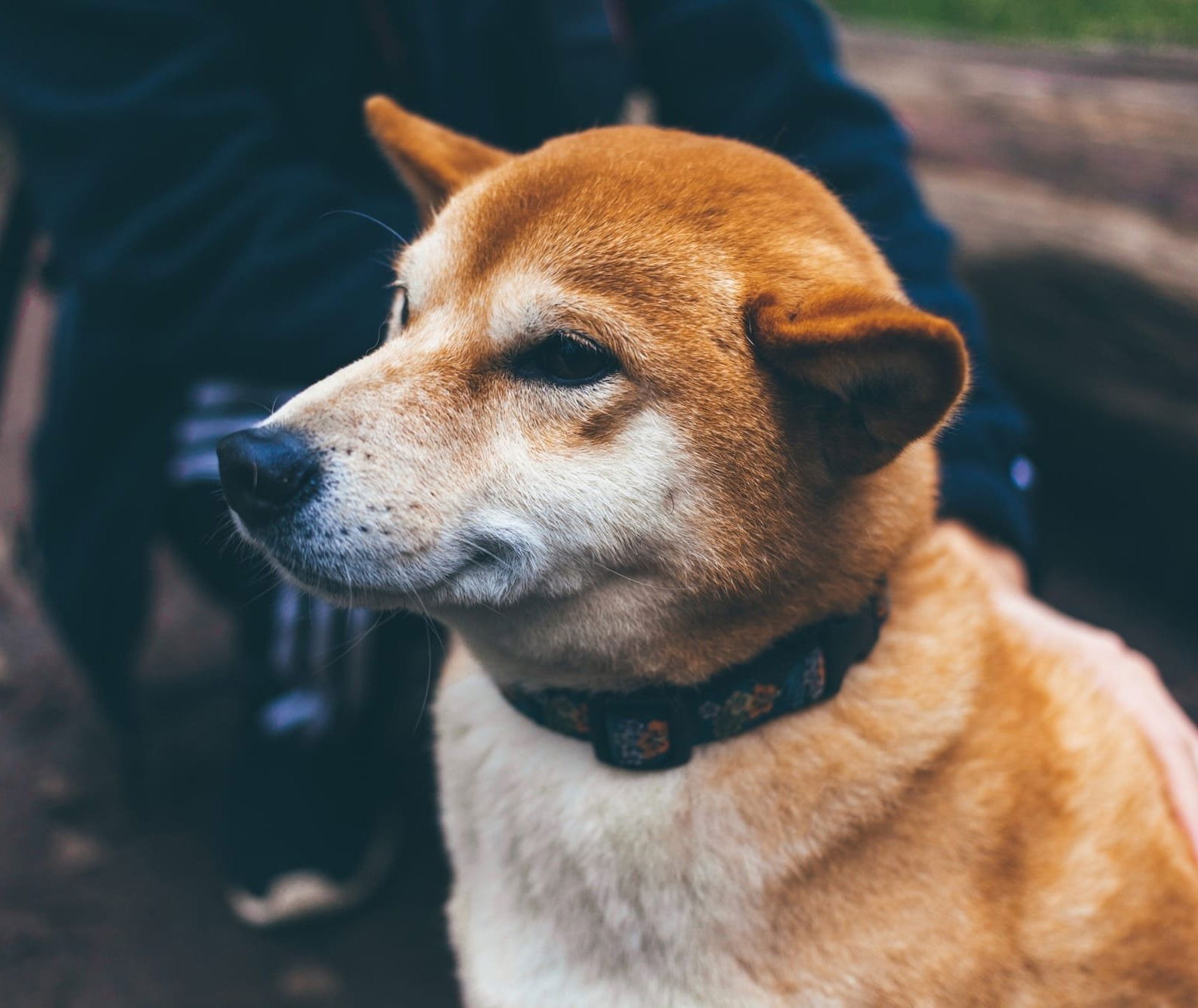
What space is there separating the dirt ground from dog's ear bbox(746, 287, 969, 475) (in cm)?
178

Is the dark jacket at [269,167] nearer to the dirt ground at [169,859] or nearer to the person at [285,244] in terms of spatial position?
the person at [285,244]

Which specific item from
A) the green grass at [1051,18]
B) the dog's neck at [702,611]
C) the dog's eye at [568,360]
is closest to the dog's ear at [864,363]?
the dog's neck at [702,611]

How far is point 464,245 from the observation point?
1617 mm

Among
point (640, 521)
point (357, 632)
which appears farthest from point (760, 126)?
point (357, 632)

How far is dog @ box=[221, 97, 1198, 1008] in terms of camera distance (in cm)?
145

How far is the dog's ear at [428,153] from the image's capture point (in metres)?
1.84

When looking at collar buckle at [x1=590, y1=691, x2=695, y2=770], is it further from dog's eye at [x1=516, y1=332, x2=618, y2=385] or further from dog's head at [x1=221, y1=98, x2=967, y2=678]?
dog's eye at [x1=516, y1=332, x2=618, y2=385]

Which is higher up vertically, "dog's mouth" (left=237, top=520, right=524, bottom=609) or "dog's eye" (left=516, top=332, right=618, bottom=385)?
"dog's eye" (left=516, top=332, right=618, bottom=385)

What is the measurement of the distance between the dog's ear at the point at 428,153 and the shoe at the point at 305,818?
148cm

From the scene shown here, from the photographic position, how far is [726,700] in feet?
5.06

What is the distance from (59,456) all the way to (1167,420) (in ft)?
10.2

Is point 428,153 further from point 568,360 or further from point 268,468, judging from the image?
point 268,468

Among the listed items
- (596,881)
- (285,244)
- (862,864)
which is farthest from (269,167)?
(862,864)

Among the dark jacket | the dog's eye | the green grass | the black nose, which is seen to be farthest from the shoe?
the green grass
